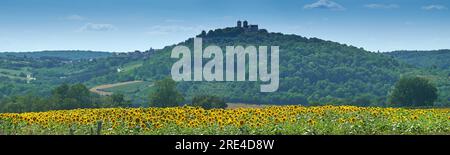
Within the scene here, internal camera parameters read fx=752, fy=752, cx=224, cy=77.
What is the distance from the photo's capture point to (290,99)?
14912 cm

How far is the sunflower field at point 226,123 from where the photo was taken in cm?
2144

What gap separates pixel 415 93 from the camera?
223 feet

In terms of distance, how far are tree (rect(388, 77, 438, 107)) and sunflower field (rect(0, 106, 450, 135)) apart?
41.4 m

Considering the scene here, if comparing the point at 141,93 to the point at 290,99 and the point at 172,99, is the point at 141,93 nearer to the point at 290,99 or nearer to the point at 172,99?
the point at 290,99

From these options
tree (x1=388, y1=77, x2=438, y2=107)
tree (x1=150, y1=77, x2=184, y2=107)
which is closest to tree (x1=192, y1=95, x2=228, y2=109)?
tree (x1=150, y1=77, x2=184, y2=107)

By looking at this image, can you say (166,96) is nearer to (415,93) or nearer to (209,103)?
(209,103)

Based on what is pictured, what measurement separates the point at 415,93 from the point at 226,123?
49.1 meters

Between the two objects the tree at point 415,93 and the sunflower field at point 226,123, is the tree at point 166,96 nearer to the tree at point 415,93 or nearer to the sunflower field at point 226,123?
the tree at point 415,93

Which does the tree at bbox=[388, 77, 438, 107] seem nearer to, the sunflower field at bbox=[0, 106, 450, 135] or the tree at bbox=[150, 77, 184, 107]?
the tree at bbox=[150, 77, 184, 107]

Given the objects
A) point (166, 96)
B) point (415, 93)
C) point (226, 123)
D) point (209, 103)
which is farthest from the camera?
point (166, 96)

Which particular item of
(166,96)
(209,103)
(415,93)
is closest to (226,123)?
(209,103)

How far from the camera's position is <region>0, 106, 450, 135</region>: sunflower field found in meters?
21.4

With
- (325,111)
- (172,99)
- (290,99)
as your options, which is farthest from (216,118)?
(290,99)
